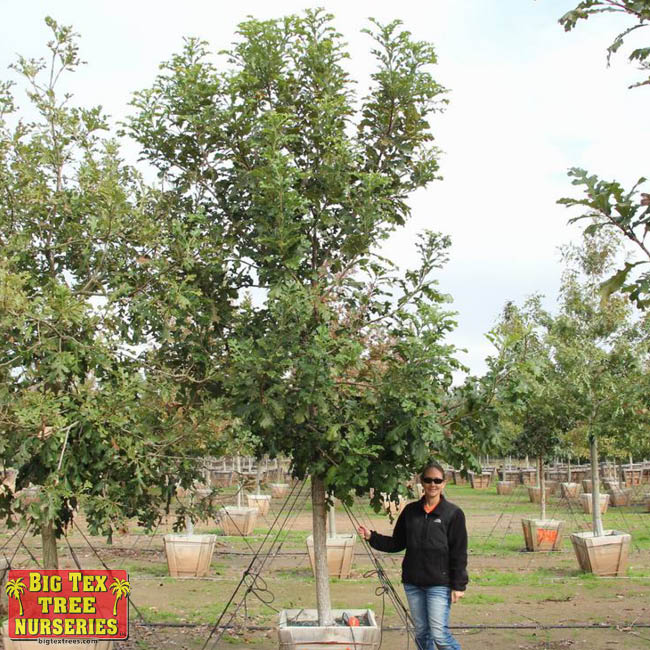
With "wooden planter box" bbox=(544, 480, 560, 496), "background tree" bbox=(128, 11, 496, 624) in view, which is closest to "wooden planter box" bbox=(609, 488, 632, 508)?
"wooden planter box" bbox=(544, 480, 560, 496)

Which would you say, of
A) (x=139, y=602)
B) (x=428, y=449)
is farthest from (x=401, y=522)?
(x=139, y=602)

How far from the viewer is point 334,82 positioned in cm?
632

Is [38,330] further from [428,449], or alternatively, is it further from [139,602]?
[139,602]

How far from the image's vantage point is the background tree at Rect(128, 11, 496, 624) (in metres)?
5.57

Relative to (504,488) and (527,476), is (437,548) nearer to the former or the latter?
(504,488)

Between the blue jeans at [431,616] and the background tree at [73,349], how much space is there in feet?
6.51

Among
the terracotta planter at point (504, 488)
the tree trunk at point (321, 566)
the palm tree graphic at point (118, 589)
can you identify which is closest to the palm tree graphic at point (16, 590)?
the palm tree graphic at point (118, 589)

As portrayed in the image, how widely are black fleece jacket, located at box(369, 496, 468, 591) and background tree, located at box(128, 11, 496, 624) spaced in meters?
0.38

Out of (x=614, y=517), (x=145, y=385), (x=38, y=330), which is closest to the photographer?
(x=38, y=330)

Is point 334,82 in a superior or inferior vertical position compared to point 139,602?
superior

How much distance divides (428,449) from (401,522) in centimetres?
56

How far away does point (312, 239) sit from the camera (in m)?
6.63

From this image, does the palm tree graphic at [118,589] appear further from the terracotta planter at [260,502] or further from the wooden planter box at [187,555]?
the terracotta planter at [260,502]

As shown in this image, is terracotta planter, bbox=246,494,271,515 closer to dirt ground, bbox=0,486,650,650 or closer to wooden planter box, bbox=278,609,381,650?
dirt ground, bbox=0,486,650,650
